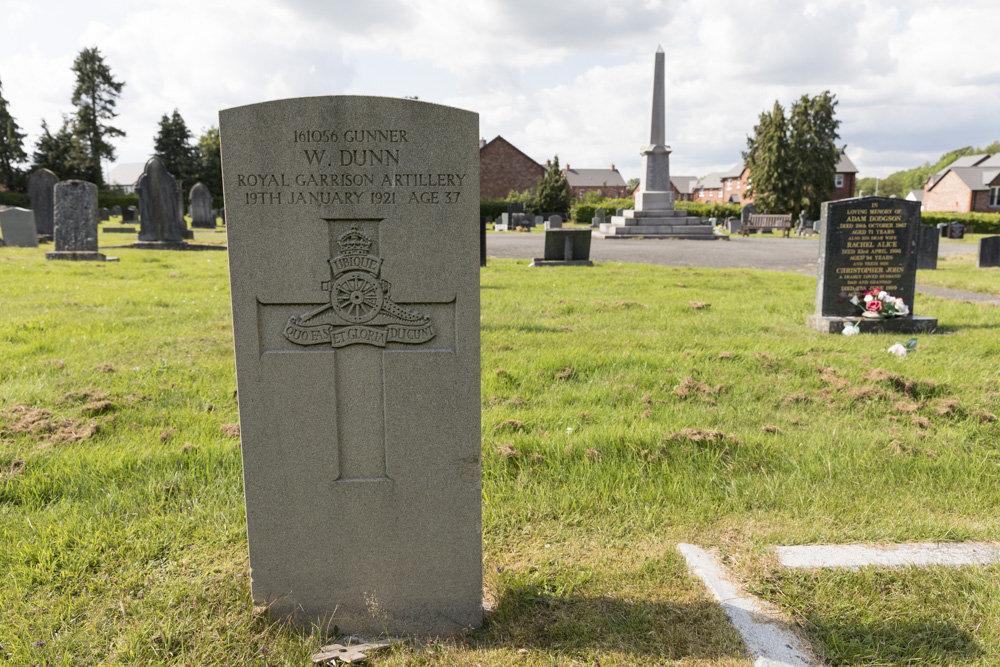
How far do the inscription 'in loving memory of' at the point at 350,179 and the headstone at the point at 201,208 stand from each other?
91.2 ft

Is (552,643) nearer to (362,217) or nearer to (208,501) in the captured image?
(362,217)

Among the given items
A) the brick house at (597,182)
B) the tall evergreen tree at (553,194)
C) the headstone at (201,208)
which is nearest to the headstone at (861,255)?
the headstone at (201,208)

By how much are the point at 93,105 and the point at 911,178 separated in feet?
473

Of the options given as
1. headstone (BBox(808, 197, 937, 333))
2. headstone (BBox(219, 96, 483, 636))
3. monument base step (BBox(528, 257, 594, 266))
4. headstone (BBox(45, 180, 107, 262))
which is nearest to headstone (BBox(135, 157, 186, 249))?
headstone (BBox(45, 180, 107, 262))

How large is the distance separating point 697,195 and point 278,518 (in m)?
106

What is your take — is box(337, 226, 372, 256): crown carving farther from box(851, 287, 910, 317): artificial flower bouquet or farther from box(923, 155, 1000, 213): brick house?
box(923, 155, 1000, 213): brick house

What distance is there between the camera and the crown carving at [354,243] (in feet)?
7.12

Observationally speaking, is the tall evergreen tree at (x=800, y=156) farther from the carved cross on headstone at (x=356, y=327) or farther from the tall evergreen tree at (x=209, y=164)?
the carved cross on headstone at (x=356, y=327)

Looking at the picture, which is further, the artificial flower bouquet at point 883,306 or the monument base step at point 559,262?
the monument base step at point 559,262

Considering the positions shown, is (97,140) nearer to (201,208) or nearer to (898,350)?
(201,208)

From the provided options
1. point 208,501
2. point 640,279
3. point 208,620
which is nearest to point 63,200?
point 640,279

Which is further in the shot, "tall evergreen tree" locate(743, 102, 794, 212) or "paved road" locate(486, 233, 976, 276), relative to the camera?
"tall evergreen tree" locate(743, 102, 794, 212)

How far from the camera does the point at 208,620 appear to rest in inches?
95.5

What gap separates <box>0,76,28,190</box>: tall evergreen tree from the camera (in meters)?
47.9
